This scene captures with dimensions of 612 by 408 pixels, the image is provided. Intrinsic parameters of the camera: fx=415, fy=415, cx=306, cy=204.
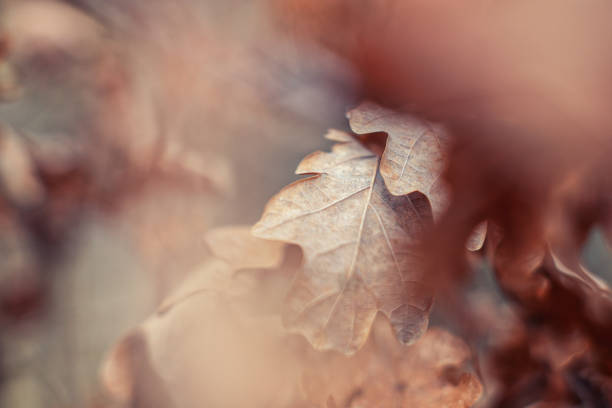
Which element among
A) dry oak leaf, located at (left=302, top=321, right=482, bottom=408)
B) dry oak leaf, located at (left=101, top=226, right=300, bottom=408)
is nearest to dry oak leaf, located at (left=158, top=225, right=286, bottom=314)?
dry oak leaf, located at (left=101, top=226, right=300, bottom=408)

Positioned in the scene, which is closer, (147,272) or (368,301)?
(368,301)

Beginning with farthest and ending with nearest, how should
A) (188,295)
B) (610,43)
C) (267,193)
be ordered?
(267,193) → (188,295) → (610,43)

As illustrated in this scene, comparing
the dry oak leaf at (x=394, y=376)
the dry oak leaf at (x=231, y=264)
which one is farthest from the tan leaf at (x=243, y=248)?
the dry oak leaf at (x=394, y=376)

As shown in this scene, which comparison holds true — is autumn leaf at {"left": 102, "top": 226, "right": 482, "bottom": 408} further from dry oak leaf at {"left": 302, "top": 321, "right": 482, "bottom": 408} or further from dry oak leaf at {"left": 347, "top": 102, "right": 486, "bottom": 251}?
dry oak leaf at {"left": 347, "top": 102, "right": 486, "bottom": 251}

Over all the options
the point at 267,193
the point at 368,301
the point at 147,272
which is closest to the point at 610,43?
the point at 368,301

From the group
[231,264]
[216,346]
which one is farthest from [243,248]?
[216,346]

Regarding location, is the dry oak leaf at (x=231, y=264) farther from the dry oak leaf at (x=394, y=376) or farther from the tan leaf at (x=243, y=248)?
the dry oak leaf at (x=394, y=376)

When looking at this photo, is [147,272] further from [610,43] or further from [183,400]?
[610,43]
